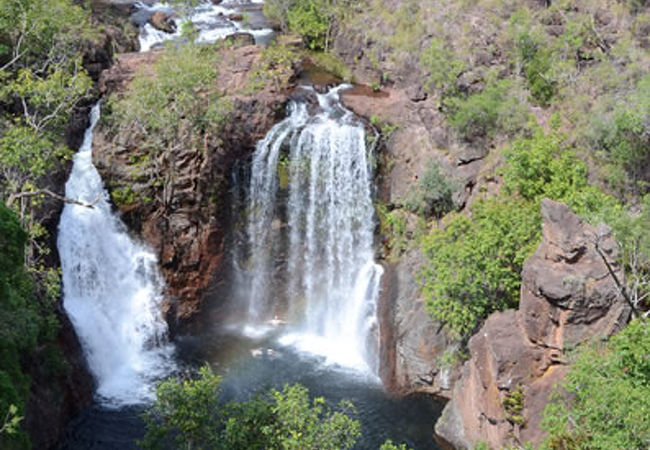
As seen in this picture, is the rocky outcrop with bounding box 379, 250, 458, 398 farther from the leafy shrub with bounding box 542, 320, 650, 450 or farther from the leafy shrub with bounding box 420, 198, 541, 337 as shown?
the leafy shrub with bounding box 542, 320, 650, 450

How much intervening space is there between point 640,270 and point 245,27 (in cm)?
4190

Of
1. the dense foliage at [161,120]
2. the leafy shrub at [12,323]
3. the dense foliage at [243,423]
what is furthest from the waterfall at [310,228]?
the dense foliage at [243,423]

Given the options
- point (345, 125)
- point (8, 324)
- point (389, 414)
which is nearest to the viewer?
point (8, 324)

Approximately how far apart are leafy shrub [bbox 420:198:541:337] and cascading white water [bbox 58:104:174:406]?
578 inches

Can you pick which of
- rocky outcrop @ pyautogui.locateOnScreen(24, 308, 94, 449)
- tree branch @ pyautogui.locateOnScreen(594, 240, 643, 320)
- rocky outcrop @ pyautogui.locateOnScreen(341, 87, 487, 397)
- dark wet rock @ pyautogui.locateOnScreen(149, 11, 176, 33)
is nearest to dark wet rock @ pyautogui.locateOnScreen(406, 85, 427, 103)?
rocky outcrop @ pyautogui.locateOnScreen(341, 87, 487, 397)

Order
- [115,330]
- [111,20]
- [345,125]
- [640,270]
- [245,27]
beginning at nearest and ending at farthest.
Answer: [640,270], [115,330], [345,125], [111,20], [245,27]

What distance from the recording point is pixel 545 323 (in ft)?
81.3

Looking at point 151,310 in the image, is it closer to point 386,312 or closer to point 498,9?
point 386,312

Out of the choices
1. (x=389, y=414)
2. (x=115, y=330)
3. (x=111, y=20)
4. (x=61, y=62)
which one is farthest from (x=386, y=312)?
(x=111, y=20)

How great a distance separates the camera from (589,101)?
113 feet

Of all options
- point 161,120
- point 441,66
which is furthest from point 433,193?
point 161,120

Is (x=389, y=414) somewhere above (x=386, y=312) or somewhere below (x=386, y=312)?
below

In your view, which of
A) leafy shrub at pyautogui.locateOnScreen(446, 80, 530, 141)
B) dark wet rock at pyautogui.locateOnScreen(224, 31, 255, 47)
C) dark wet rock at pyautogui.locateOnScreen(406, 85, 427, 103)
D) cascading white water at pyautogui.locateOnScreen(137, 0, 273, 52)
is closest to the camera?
leafy shrub at pyautogui.locateOnScreen(446, 80, 530, 141)

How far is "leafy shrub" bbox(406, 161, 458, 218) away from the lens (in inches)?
1382
